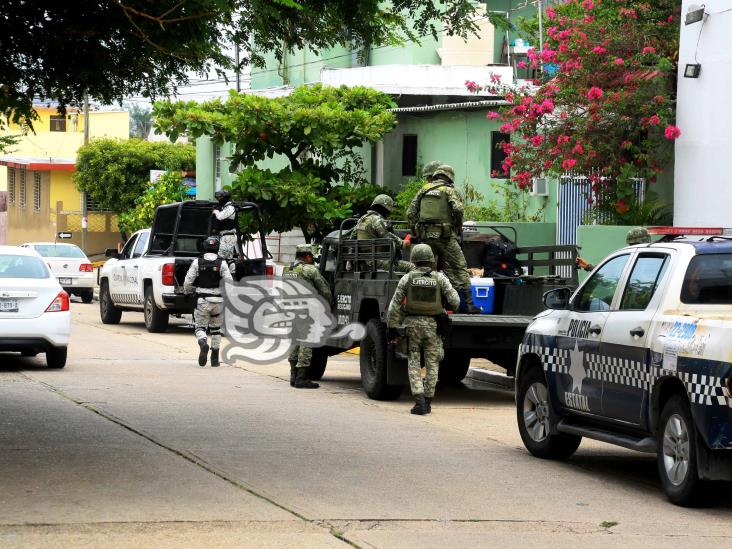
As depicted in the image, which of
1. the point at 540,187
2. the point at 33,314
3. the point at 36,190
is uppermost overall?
the point at 36,190

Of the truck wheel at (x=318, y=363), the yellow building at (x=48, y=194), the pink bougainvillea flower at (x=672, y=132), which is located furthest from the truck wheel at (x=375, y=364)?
the yellow building at (x=48, y=194)

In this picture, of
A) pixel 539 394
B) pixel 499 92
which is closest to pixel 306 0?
pixel 539 394

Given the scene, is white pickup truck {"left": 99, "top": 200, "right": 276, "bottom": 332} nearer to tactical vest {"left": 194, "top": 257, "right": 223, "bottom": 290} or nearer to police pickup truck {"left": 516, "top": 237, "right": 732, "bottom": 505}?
tactical vest {"left": 194, "top": 257, "right": 223, "bottom": 290}

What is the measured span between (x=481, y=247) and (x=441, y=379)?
2.70 metres

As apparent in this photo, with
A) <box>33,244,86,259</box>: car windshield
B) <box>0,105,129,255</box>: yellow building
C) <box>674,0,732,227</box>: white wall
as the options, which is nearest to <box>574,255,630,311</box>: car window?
<box>674,0,732,227</box>: white wall

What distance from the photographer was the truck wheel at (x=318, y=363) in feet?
57.0

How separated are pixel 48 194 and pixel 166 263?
40772 mm

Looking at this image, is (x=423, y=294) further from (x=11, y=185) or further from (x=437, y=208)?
(x=11, y=185)

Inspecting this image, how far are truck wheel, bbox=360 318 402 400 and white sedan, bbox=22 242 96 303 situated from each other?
22.0m

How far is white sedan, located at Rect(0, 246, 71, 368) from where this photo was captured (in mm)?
17406

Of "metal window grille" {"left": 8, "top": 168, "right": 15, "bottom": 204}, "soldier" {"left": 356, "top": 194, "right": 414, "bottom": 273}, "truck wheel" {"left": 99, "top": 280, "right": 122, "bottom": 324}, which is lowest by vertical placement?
"truck wheel" {"left": 99, "top": 280, "right": 122, "bottom": 324}

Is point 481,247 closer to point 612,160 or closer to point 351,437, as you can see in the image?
point 351,437

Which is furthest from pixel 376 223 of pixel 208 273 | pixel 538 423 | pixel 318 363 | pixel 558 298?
pixel 558 298

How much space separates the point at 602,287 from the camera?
10.3 metres
